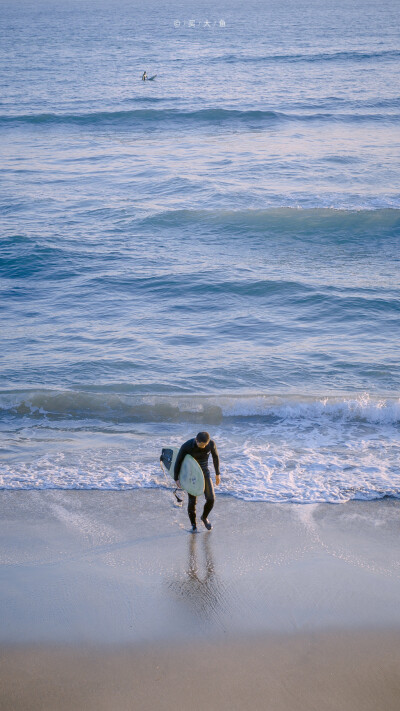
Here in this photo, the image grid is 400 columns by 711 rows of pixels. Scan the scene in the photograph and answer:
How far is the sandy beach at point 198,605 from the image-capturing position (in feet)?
18.0

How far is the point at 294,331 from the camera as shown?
14430mm

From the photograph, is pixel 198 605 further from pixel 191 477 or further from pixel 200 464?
pixel 200 464

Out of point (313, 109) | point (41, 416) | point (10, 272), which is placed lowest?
point (41, 416)

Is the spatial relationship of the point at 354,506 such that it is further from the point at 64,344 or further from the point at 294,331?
the point at 64,344

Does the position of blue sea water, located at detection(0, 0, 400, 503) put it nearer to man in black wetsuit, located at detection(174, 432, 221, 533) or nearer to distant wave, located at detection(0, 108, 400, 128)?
distant wave, located at detection(0, 108, 400, 128)

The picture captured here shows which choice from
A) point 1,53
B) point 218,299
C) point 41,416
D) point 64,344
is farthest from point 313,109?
point 1,53

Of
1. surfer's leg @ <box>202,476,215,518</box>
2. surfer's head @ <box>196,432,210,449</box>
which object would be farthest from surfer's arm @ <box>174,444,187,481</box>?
surfer's leg @ <box>202,476,215,518</box>

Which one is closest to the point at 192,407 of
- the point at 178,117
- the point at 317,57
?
the point at 178,117

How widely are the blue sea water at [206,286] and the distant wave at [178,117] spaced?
191 millimetres

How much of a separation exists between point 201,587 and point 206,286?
36.3 feet

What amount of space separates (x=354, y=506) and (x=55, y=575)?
12.2ft

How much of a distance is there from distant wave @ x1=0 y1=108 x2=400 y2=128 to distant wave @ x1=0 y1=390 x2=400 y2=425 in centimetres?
2607

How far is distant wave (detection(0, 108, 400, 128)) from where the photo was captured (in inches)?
1341

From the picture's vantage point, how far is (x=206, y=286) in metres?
16.9
